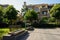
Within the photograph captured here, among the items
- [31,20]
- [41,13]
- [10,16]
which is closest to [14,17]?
[10,16]

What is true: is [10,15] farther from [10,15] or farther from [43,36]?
[43,36]

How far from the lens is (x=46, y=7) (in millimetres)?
87750

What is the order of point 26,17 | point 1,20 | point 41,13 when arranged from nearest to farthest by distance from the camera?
1. point 1,20
2. point 26,17
3. point 41,13

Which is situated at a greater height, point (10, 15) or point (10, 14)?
point (10, 14)

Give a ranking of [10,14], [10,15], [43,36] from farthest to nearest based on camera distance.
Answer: [10,14], [10,15], [43,36]

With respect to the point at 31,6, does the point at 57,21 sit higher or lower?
lower

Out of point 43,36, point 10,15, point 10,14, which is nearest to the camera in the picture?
point 43,36

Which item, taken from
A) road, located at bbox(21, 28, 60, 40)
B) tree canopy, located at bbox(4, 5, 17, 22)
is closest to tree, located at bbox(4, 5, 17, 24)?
tree canopy, located at bbox(4, 5, 17, 22)

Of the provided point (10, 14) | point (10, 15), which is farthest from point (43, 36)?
point (10, 14)

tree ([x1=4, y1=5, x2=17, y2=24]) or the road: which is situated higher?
tree ([x1=4, y1=5, x2=17, y2=24])

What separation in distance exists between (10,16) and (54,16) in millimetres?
15038

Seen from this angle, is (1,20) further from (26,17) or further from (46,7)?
(46,7)

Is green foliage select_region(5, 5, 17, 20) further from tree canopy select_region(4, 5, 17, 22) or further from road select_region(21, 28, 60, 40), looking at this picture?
road select_region(21, 28, 60, 40)

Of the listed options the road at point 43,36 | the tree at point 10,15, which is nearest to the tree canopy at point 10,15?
the tree at point 10,15
